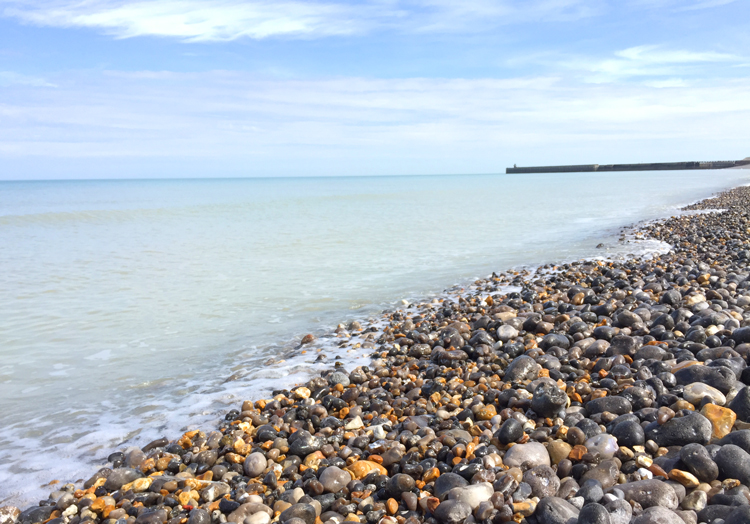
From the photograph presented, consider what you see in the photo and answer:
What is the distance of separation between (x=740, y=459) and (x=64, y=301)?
34.7 feet

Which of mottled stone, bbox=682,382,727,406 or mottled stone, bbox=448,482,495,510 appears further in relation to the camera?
mottled stone, bbox=682,382,727,406

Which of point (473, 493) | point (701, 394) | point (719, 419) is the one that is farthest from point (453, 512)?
point (701, 394)

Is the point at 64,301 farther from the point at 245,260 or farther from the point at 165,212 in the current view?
the point at 165,212

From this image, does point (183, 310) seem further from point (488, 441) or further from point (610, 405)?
point (610, 405)

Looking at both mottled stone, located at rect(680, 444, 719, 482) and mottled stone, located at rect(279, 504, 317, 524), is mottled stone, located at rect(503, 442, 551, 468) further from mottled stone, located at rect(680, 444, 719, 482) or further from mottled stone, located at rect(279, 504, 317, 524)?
mottled stone, located at rect(279, 504, 317, 524)

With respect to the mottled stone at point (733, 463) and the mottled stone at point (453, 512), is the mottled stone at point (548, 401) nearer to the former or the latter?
the mottled stone at point (733, 463)

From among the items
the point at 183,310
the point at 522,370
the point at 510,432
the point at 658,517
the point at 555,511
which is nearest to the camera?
the point at 658,517

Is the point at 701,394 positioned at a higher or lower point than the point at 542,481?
higher

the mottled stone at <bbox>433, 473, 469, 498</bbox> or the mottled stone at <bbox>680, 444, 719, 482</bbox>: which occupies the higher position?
the mottled stone at <bbox>680, 444, 719, 482</bbox>

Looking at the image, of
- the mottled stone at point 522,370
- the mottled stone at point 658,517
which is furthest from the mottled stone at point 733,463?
the mottled stone at point 522,370

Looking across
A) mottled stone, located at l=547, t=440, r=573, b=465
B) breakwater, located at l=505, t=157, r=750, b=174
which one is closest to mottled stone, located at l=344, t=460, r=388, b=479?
mottled stone, located at l=547, t=440, r=573, b=465

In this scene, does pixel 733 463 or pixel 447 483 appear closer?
pixel 733 463

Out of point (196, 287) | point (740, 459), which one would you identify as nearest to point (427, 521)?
point (740, 459)

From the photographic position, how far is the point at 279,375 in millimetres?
5883
